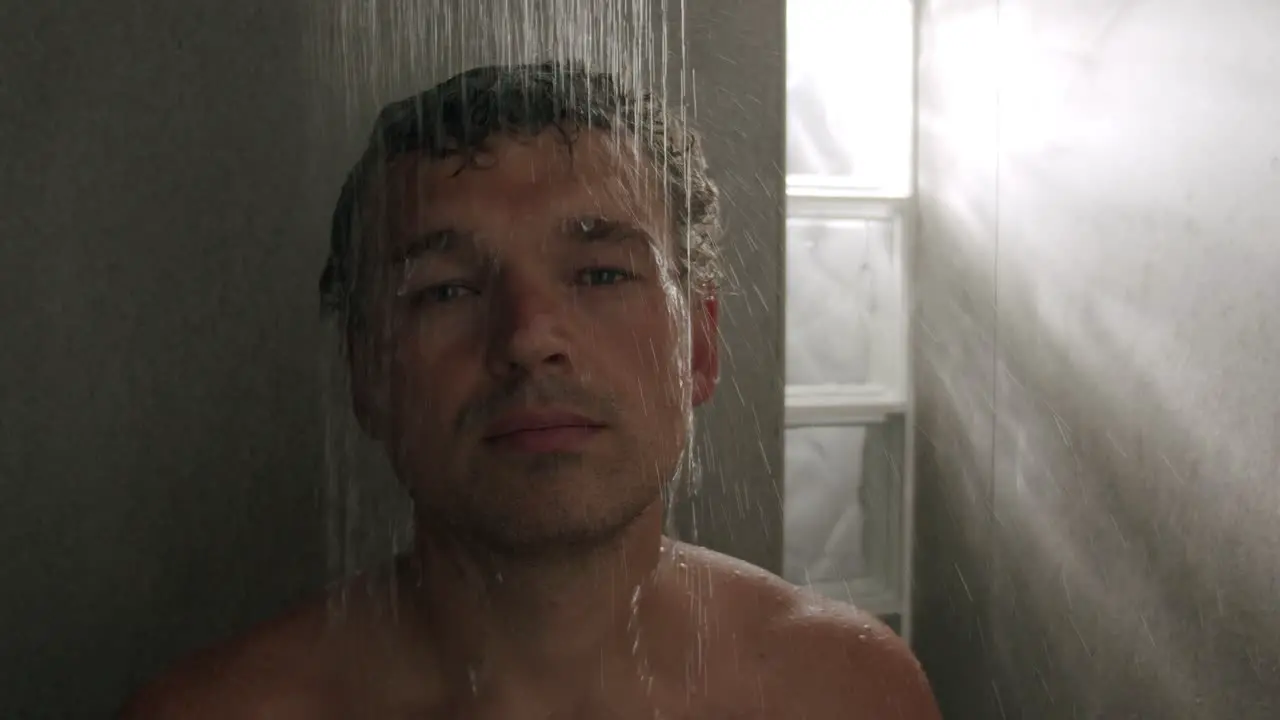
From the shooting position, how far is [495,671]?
0.53m

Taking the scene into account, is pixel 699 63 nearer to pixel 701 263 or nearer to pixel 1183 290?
pixel 701 263

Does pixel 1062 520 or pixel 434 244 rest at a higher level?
pixel 434 244

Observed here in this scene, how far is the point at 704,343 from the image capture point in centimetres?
51

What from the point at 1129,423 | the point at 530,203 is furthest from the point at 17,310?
the point at 1129,423

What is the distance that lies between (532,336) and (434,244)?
2.7 inches

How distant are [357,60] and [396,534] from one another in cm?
27

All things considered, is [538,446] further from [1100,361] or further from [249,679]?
[1100,361]

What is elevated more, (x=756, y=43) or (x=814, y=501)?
(x=756, y=43)

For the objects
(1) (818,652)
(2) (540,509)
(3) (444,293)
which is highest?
(3) (444,293)

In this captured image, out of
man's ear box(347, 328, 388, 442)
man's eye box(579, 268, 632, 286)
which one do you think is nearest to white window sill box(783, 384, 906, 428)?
man's eye box(579, 268, 632, 286)

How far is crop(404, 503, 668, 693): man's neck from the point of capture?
1.67 ft

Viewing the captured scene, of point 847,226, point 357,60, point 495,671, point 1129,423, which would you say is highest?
point 357,60

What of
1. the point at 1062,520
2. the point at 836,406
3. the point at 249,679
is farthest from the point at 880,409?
the point at 249,679

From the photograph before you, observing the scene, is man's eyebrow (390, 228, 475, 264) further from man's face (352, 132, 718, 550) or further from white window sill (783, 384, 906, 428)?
white window sill (783, 384, 906, 428)
